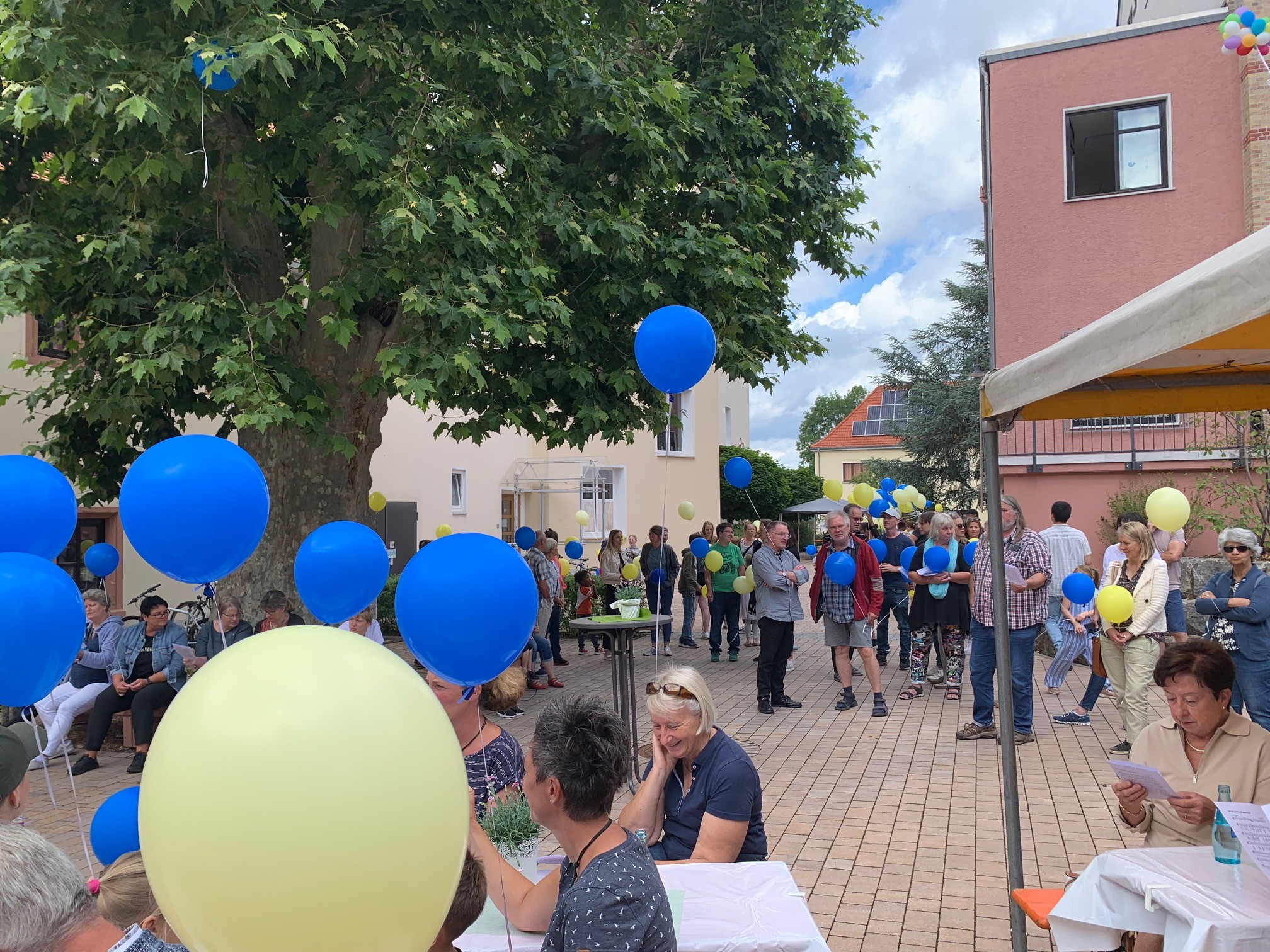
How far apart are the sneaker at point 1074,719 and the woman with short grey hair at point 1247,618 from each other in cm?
246

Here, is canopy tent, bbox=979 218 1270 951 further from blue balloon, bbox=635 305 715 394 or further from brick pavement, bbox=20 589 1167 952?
blue balloon, bbox=635 305 715 394

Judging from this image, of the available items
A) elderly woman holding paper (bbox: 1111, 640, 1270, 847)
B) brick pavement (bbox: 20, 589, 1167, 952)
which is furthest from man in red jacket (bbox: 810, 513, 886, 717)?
elderly woman holding paper (bbox: 1111, 640, 1270, 847)

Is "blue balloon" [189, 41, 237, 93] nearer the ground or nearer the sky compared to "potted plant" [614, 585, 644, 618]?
nearer the sky

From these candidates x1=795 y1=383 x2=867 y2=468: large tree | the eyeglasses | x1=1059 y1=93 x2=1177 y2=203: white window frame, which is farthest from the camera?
x1=795 y1=383 x2=867 y2=468: large tree

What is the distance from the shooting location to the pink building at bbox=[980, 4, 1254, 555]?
1631 centimetres

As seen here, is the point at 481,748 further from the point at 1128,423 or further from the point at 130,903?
the point at 1128,423

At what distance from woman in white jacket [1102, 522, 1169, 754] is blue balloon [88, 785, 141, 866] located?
263 inches

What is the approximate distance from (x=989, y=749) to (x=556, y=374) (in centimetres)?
512

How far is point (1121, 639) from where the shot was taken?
7.41 m

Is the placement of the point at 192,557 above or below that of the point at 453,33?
below

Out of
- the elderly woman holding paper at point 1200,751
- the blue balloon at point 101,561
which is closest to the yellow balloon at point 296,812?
the elderly woman holding paper at point 1200,751

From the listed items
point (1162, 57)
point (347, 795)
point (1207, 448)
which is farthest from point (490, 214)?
point (1162, 57)

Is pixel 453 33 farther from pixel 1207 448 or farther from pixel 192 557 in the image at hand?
pixel 1207 448

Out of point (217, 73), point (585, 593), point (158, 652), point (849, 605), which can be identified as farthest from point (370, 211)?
point (585, 593)
